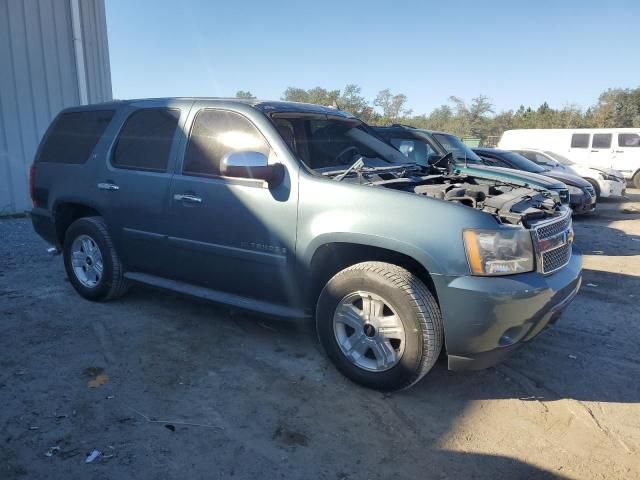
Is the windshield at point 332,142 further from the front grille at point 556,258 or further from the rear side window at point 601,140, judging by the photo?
the rear side window at point 601,140

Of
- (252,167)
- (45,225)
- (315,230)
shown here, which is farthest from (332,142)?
(45,225)

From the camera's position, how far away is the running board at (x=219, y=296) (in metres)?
3.59

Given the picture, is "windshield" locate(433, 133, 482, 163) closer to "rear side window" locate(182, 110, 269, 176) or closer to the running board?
"rear side window" locate(182, 110, 269, 176)

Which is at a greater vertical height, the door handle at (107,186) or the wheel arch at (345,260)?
the door handle at (107,186)

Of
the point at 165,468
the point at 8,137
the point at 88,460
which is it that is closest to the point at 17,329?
the point at 88,460

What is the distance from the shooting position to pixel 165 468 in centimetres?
253

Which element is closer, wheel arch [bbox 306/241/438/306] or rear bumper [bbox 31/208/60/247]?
wheel arch [bbox 306/241/438/306]

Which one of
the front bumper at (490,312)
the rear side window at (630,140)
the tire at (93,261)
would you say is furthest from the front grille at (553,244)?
the rear side window at (630,140)

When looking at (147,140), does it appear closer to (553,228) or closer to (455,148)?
(553,228)

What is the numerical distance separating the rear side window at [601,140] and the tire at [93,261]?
17.5m

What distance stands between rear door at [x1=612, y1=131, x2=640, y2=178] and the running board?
17.5 m

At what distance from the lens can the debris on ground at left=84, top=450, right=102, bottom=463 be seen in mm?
2562

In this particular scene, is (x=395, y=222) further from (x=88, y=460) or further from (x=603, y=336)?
(x=603, y=336)

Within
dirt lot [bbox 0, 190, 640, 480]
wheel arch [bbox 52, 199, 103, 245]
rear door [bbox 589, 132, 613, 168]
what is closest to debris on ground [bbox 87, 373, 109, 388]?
dirt lot [bbox 0, 190, 640, 480]
